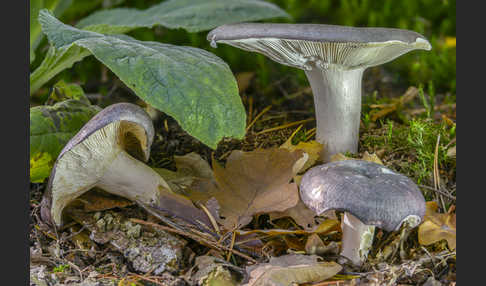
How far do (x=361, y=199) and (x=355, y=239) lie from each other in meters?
0.20

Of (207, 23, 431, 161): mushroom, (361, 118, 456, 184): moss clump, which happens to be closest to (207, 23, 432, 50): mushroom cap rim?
(207, 23, 431, 161): mushroom

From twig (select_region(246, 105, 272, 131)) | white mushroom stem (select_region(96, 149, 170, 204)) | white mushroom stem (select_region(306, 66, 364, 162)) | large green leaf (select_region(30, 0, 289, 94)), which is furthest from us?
twig (select_region(246, 105, 272, 131))

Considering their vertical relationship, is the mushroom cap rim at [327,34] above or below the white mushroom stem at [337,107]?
above

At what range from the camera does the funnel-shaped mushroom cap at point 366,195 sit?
1.15 metres

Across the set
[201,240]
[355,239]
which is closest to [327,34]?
[355,239]

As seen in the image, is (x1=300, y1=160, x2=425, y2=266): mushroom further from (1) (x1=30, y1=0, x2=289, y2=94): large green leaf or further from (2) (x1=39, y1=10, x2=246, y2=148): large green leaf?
(1) (x1=30, y1=0, x2=289, y2=94): large green leaf

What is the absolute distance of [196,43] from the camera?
2537 millimetres

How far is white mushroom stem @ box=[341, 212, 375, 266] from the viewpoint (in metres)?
1.29

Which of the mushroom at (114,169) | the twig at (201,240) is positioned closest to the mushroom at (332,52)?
the mushroom at (114,169)

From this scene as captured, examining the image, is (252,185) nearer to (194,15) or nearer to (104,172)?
(104,172)

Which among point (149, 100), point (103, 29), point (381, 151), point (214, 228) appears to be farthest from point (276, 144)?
point (103, 29)

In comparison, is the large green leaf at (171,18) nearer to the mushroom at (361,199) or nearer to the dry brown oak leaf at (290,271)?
the mushroom at (361,199)

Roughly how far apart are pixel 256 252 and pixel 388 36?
72 cm

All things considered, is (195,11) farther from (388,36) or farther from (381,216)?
(381,216)
